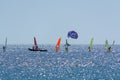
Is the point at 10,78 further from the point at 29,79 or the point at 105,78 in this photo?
the point at 105,78

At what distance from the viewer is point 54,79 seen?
85062 millimetres

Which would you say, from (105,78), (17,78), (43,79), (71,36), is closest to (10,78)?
(17,78)

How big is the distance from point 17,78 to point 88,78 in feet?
51.2

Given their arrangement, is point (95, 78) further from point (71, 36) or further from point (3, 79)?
point (71, 36)

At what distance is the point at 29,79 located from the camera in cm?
8531

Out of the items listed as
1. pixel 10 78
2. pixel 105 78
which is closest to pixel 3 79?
pixel 10 78

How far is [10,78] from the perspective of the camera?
87188 mm

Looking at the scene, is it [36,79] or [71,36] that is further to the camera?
[71,36]

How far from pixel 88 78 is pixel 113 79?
5.64 m

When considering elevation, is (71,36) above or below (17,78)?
above

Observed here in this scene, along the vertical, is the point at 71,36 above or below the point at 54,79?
above

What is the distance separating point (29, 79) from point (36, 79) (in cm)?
151

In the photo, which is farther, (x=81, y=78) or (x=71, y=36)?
(x=71, y=36)

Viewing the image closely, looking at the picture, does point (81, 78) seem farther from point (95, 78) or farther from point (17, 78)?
point (17, 78)
